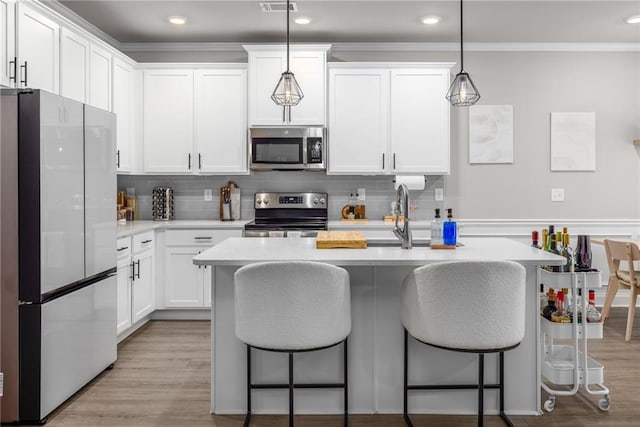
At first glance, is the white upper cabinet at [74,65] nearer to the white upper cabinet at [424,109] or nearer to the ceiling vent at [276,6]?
the ceiling vent at [276,6]

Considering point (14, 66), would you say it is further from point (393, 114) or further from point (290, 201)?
Result: point (393, 114)

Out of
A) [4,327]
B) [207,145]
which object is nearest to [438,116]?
[207,145]

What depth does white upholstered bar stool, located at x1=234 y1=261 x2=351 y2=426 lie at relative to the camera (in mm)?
2020

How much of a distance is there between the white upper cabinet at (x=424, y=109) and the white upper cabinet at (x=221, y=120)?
1.40m

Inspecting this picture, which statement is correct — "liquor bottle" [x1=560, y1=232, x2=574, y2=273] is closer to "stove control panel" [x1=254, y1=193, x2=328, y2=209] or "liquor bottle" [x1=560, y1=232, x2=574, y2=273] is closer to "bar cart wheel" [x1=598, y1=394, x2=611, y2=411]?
"bar cart wheel" [x1=598, y1=394, x2=611, y2=411]

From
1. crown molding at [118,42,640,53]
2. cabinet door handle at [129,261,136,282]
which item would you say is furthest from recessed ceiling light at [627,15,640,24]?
cabinet door handle at [129,261,136,282]

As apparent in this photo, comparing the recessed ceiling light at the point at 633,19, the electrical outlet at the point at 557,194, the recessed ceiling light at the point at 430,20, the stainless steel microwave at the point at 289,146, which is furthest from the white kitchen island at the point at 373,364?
the recessed ceiling light at the point at 633,19

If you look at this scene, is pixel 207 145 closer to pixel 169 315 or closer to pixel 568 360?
pixel 169 315

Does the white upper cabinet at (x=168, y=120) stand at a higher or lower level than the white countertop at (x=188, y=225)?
higher

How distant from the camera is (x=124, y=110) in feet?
14.2

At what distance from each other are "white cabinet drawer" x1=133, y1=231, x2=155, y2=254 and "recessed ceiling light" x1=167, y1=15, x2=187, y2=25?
179 cm

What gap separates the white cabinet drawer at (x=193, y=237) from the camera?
14.3ft

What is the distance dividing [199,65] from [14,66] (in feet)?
6.36

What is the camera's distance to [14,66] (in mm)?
2770
